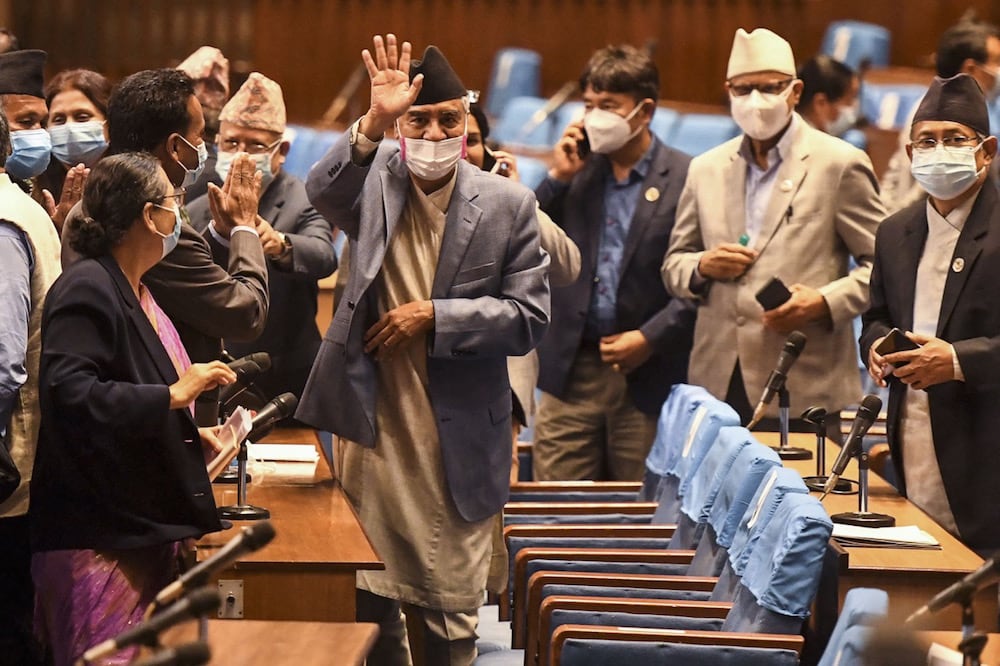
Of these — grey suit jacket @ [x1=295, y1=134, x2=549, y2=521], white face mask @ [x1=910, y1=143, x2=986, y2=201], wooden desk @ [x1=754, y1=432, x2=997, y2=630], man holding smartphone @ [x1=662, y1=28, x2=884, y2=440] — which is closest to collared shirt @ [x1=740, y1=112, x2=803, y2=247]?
man holding smartphone @ [x1=662, y1=28, x2=884, y2=440]

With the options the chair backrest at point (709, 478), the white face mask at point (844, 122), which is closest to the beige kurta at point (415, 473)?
the chair backrest at point (709, 478)

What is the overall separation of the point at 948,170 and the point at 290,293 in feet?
6.17

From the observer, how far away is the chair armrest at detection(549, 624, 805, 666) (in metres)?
3.08

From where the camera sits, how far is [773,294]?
4445mm

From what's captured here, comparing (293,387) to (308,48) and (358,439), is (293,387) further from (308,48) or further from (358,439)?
(308,48)

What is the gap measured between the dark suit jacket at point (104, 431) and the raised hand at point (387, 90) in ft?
2.97

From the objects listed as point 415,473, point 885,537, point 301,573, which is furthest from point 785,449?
point 301,573

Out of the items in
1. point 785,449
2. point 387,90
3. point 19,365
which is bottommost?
point 785,449

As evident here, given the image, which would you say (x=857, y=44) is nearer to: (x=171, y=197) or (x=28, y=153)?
(x=28, y=153)

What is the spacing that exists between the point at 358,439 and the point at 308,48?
7.59 m

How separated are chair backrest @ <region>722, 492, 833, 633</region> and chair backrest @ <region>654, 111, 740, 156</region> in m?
5.17

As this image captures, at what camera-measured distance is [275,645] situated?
273 cm

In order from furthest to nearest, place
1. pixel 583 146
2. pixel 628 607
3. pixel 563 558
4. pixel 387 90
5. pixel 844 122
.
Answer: pixel 844 122 → pixel 583 146 → pixel 563 558 → pixel 387 90 → pixel 628 607

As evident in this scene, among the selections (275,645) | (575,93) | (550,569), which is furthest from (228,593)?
(575,93)
